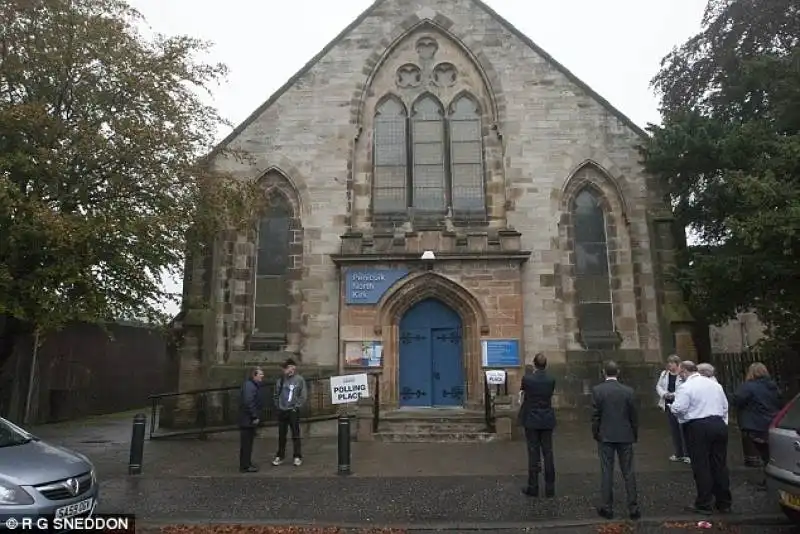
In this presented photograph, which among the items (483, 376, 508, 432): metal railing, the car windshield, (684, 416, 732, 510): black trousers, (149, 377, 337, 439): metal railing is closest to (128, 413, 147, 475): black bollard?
the car windshield

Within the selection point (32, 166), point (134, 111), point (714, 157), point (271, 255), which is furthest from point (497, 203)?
point (32, 166)

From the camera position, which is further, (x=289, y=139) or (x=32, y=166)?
(x=289, y=139)

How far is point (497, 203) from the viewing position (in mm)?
15750

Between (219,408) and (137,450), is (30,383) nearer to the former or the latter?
(219,408)

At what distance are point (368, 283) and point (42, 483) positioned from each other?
9.33 m

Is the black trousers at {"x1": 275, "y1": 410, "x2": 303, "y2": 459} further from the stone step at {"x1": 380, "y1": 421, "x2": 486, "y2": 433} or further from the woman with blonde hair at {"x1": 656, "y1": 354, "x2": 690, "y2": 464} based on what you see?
the woman with blonde hair at {"x1": 656, "y1": 354, "x2": 690, "y2": 464}

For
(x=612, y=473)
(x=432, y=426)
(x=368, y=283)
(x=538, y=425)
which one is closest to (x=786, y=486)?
(x=612, y=473)

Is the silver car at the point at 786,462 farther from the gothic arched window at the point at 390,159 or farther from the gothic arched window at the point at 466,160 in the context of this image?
the gothic arched window at the point at 390,159

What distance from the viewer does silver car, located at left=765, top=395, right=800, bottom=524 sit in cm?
587

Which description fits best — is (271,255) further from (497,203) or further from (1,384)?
(1,384)

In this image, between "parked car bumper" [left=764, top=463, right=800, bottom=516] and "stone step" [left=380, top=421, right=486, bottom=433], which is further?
"stone step" [left=380, top=421, right=486, bottom=433]

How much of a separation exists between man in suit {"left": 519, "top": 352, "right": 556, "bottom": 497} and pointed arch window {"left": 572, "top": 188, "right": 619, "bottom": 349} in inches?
291

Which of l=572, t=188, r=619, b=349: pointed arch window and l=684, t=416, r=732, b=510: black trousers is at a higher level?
l=572, t=188, r=619, b=349: pointed arch window

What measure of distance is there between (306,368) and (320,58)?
8.50 meters
